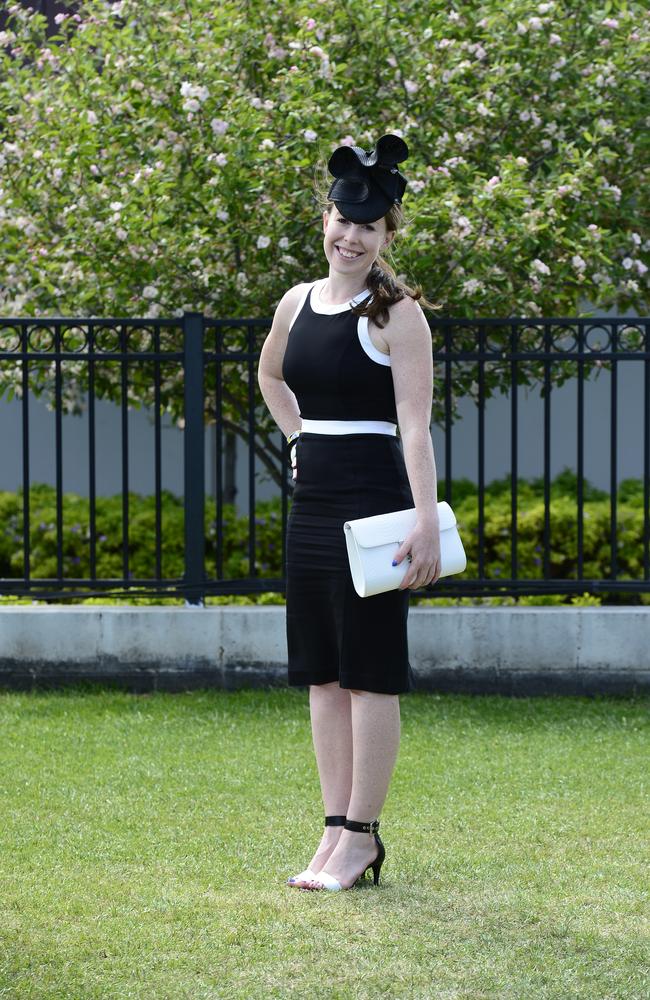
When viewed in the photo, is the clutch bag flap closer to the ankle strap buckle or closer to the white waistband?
the white waistband

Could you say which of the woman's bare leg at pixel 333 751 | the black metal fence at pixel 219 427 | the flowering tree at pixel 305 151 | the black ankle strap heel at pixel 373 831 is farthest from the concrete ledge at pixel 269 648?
the black ankle strap heel at pixel 373 831

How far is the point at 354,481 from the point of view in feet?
12.5

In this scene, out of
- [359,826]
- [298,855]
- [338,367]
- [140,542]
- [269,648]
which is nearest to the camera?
[338,367]

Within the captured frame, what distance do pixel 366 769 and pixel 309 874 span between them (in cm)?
35

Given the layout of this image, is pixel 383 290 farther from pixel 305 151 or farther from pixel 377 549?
pixel 305 151

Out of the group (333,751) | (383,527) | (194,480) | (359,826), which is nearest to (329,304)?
(383,527)

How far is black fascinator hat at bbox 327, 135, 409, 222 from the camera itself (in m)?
3.75

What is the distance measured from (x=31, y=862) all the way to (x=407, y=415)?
68.1 inches

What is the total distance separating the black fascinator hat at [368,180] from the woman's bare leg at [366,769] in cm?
129

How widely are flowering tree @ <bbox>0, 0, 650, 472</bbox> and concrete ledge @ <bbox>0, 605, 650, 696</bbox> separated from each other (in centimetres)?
161

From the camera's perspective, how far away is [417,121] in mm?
7477

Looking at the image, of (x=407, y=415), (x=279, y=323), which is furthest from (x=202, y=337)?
(x=407, y=415)

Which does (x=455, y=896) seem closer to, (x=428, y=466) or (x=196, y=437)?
(x=428, y=466)

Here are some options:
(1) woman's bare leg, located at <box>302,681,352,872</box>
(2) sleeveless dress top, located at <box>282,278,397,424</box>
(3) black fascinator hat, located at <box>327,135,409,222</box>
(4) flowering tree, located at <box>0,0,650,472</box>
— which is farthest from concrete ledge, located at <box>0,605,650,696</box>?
(3) black fascinator hat, located at <box>327,135,409,222</box>
